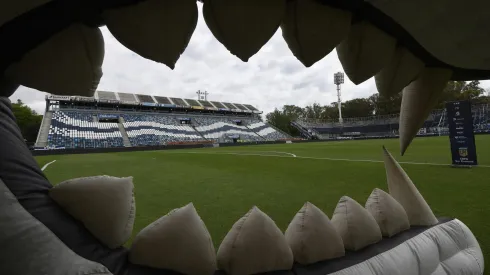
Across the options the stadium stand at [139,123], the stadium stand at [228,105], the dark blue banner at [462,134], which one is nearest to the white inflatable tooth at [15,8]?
the dark blue banner at [462,134]

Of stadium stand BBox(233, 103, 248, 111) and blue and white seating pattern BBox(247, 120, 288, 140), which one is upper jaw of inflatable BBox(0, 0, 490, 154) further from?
stadium stand BBox(233, 103, 248, 111)

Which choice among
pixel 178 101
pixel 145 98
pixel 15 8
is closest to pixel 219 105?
pixel 178 101

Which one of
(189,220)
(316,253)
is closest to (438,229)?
(316,253)

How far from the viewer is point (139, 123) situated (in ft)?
91.6

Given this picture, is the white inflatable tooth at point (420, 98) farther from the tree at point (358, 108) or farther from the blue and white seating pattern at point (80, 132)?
the tree at point (358, 108)

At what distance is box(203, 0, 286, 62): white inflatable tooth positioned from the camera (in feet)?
1.73

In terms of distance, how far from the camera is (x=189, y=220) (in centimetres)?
71

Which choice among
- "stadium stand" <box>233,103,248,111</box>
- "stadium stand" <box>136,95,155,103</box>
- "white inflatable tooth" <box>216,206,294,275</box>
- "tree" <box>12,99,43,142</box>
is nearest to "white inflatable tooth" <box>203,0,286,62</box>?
"white inflatable tooth" <box>216,206,294,275</box>

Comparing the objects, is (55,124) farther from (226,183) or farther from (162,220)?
(162,220)

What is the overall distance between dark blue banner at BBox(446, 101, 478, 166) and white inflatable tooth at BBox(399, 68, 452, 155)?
5009 mm

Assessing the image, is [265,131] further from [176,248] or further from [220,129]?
[176,248]

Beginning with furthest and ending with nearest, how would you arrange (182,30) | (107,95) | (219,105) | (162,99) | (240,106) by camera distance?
(240,106) < (219,105) < (162,99) < (107,95) < (182,30)

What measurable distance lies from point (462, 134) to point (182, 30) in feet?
20.3

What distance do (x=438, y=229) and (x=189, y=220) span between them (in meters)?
1.02
